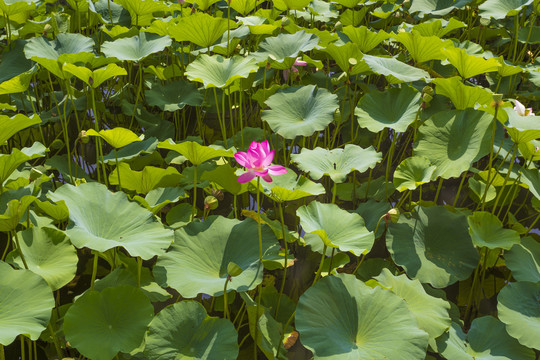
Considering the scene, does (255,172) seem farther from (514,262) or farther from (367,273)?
(514,262)

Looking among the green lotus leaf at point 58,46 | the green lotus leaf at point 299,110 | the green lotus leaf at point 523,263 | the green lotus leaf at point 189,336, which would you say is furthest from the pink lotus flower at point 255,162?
the green lotus leaf at point 58,46

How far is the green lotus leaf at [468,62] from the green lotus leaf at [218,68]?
617 mm

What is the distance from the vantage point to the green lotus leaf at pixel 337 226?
113cm

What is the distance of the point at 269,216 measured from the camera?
4.97ft

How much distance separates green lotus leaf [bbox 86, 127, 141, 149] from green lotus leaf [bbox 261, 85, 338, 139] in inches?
16.6

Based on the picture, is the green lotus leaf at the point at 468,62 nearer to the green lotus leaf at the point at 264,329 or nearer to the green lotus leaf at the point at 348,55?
the green lotus leaf at the point at 348,55

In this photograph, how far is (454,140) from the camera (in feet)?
4.76

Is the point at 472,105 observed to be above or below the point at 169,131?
above

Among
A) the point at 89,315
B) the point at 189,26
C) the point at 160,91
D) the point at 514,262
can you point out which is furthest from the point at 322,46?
the point at 89,315

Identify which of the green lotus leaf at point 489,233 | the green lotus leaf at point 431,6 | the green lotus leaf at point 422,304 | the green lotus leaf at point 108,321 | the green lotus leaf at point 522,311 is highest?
the green lotus leaf at point 431,6

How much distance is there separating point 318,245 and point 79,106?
1.20 metres

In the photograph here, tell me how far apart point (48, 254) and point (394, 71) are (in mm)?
1200

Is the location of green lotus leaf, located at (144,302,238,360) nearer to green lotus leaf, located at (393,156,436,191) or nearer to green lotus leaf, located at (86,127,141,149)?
green lotus leaf, located at (86,127,141,149)

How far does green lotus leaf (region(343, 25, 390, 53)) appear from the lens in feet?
6.07
